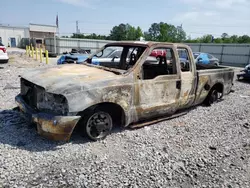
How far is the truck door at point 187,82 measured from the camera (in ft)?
15.7

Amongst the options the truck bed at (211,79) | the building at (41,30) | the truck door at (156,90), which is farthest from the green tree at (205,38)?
the truck door at (156,90)

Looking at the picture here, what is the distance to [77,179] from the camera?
2707mm

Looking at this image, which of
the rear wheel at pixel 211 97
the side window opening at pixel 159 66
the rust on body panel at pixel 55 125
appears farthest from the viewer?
the rear wheel at pixel 211 97

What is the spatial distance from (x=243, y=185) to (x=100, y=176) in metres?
1.95

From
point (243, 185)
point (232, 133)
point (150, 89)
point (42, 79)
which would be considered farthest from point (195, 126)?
point (42, 79)

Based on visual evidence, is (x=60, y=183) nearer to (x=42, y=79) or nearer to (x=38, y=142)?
(x=38, y=142)

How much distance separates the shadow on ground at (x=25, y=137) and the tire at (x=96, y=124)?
6.9 inches

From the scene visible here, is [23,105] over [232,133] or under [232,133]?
over

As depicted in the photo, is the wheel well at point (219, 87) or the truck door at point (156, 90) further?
the wheel well at point (219, 87)

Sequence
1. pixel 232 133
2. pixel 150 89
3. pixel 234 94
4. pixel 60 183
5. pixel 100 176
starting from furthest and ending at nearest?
pixel 234 94
pixel 232 133
pixel 150 89
pixel 100 176
pixel 60 183

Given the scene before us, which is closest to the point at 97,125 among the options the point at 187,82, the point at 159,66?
the point at 159,66

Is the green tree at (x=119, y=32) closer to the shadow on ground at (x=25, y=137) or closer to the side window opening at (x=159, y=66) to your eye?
the side window opening at (x=159, y=66)

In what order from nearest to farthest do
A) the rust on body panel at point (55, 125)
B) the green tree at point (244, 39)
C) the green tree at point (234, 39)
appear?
the rust on body panel at point (55, 125) → the green tree at point (244, 39) → the green tree at point (234, 39)

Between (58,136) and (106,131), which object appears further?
(106,131)
